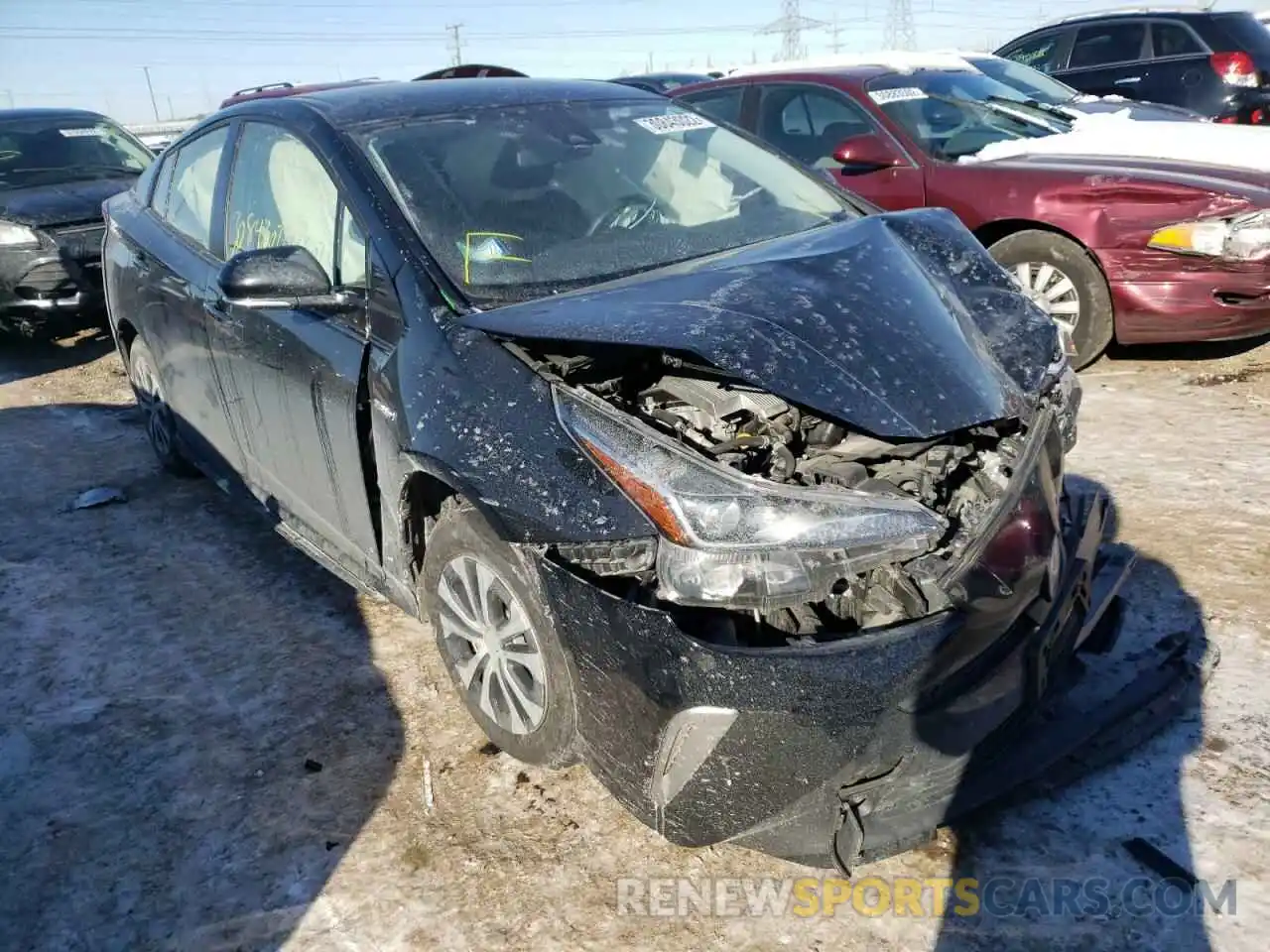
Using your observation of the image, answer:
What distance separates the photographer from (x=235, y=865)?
7.66ft

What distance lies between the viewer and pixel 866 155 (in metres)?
5.23

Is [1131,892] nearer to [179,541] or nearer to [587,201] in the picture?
[587,201]

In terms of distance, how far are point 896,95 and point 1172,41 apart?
478 cm

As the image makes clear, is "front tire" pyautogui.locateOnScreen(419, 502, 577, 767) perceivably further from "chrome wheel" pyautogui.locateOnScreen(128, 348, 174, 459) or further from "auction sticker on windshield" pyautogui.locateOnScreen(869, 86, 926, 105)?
"auction sticker on windshield" pyautogui.locateOnScreen(869, 86, 926, 105)

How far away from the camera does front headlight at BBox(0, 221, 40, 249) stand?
6.73 metres

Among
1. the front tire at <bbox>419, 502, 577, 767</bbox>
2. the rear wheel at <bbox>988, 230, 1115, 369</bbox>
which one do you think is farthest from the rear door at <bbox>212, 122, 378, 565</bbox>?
the rear wheel at <bbox>988, 230, 1115, 369</bbox>

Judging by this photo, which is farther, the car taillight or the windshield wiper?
the car taillight

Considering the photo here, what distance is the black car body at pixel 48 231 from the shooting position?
675 centimetres

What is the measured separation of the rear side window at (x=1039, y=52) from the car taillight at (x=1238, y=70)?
1.39m

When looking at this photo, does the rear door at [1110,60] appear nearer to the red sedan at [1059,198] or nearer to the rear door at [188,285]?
the red sedan at [1059,198]

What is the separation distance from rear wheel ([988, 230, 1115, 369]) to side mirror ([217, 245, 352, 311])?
11.4 feet

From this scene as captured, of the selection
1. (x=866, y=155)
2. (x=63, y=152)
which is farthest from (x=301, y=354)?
(x=63, y=152)

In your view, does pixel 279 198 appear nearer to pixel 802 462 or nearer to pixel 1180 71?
pixel 802 462

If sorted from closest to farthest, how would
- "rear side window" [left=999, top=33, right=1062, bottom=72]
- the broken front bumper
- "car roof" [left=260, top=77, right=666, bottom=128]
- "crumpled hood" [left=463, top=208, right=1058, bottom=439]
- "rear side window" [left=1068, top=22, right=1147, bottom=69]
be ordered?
1. the broken front bumper
2. "crumpled hood" [left=463, top=208, right=1058, bottom=439]
3. "car roof" [left=260, top=77, right=666, bottom=128]
4. "rear side window" [left=1068, top=22, right=1147, bottom=69]
5. "rear side window" [left=999, top=33, right=1062, bottom=72]
